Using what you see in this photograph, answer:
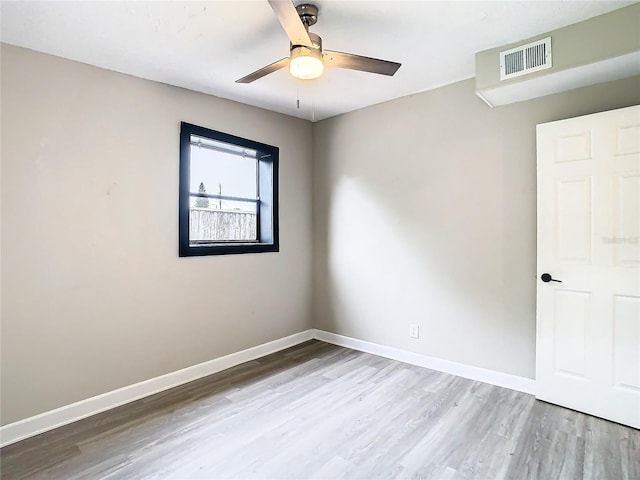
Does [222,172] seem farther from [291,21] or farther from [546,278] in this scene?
[546,278]

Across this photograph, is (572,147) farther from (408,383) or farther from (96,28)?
(96,28)

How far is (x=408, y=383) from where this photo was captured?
9.79ft

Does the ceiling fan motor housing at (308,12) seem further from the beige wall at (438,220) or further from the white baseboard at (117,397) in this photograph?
the white baseboard at (117,397)

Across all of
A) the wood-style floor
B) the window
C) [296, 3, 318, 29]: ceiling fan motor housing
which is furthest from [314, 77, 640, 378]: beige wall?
[296, 3, 318, 29]: ceiling fan motor housing

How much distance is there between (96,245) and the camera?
2598 mm

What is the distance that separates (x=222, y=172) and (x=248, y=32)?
1.50 m

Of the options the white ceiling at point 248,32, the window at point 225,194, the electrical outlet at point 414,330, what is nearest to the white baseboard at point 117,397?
the window at point 225,194

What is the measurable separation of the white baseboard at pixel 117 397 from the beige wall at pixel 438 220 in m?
1.15

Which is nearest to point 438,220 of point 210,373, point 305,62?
point 305,62

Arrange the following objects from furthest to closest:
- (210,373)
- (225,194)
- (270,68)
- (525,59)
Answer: (225,194) → (210,373) → (525,59) → (270,68)

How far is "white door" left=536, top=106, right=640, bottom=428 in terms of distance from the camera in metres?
2.27

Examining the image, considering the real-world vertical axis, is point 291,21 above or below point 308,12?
below

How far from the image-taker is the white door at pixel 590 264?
2.27m

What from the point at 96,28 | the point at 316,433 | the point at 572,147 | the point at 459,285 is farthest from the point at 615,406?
the point at 96,28
